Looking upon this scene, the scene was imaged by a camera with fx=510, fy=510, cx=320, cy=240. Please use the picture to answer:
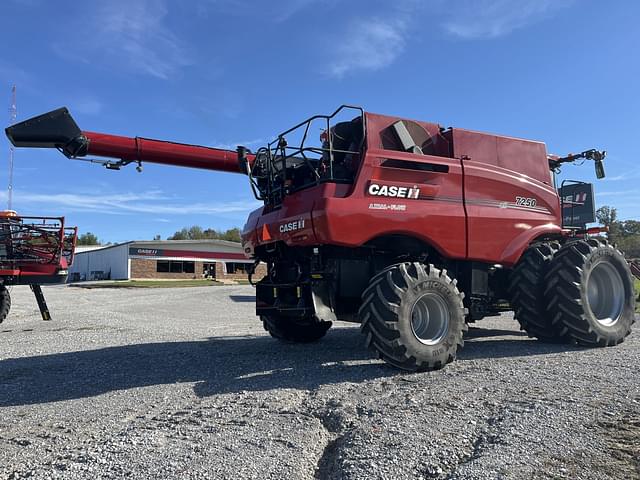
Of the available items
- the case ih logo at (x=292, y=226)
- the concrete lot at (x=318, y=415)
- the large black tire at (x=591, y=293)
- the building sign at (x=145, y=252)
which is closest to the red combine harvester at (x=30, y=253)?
the concrete lot at (x=318, y=415)

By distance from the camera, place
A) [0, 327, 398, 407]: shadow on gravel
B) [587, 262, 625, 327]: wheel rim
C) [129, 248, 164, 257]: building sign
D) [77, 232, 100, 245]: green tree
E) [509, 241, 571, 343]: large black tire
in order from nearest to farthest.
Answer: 1. [0, 327, 398, 407]: shadow on gravel
2. [509, 241, 571, 343]: large black tire
3. [587, 262, 625, 327]: wheel rim
4. [129, 248, 164, 257]: building sign
5. [77, 232, 100, 245]: green tree

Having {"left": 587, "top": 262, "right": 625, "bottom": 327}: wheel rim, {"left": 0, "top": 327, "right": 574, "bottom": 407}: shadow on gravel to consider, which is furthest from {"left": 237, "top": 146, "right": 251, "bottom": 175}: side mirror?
{"left": 587, "top": 262, "right": 625, "bottom": 327}: wheel rim

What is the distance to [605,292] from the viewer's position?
27.0 feet

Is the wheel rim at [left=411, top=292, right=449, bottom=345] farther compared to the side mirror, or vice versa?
the side mirror

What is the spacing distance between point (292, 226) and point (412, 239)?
5.41ft

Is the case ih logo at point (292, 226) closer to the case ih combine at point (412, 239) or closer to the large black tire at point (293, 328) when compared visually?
the case ih combine at point (412, 239)

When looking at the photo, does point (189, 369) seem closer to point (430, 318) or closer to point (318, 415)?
point (318, 415)

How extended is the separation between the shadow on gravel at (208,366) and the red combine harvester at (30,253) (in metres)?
5.17

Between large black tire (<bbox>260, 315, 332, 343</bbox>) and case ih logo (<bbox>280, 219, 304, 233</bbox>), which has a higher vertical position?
case ih logo (<bbox>280, 219, 304, 233</bbox>)

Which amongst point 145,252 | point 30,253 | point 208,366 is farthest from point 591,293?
point 145,252

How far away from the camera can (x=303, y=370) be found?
6.35m

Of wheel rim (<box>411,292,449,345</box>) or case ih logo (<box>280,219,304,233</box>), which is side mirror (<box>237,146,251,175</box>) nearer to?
case ih logo (<box>280,219,304,233</box>)

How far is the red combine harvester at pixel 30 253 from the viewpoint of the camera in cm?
1228

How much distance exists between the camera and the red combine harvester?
40.3ft
